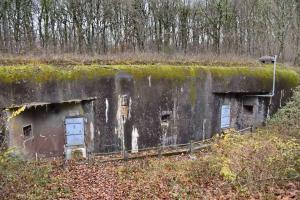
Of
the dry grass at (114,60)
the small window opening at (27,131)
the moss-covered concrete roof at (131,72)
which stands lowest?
the small window opening at (27,131)

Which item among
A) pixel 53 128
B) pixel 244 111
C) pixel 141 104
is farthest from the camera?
pixel 244 111

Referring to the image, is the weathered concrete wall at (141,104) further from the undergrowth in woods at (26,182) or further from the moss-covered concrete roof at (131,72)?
the undergrowth in woods at (26,182)

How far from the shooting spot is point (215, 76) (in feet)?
53.5

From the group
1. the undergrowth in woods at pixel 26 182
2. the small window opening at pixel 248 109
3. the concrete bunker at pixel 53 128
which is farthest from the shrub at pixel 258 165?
the small window opening at pixel 248 109

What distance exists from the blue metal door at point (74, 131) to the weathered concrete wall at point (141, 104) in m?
0.25

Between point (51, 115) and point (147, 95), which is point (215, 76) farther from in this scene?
point (51, 115)

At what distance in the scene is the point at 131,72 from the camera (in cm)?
1412

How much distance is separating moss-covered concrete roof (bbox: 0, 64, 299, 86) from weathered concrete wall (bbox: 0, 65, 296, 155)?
0.21 ft

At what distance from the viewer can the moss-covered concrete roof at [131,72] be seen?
11742mm

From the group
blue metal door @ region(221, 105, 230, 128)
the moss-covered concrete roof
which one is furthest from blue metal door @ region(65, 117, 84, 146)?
blue metal door @ region(221, 105, 230, 128)

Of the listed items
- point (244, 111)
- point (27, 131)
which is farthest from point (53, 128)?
point (244, 111)

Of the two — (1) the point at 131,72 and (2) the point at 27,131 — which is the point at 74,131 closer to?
(2) the point at 27,131

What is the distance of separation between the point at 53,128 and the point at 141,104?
383 centimetres

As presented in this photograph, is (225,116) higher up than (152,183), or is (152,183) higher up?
(225,116)
